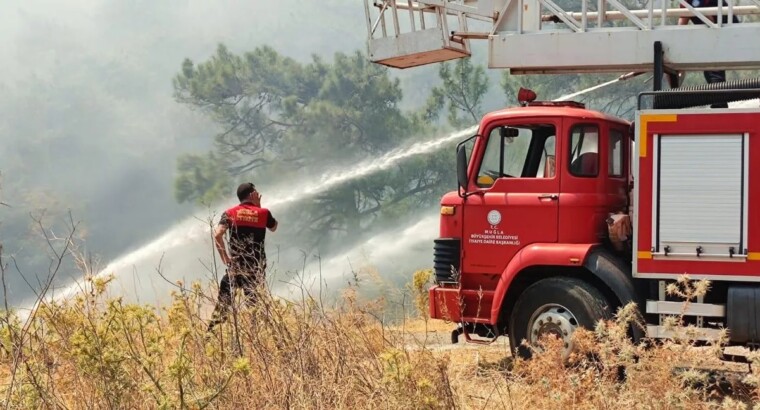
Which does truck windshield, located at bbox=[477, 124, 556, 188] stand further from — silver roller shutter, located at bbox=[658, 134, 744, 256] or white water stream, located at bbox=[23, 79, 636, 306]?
white water stream, located at bbox=[23, 79, 636, 306]

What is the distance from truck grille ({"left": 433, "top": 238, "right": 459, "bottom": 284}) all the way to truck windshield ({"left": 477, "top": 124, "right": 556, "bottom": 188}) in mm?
517

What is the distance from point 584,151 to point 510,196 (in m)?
0.64

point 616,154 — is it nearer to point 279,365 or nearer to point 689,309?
point 689,309

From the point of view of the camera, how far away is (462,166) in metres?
7.64

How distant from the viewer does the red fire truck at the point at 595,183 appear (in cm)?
655

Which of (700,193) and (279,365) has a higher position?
(700,193)

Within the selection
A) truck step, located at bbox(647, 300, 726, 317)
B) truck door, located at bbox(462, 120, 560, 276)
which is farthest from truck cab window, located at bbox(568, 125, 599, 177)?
truck step, located at bbox(647, 300, 726, 317)

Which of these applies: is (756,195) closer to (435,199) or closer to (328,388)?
(328,388)

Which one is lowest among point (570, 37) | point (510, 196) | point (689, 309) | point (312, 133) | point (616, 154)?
point (689, 309)

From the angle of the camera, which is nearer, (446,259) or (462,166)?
(462,166)

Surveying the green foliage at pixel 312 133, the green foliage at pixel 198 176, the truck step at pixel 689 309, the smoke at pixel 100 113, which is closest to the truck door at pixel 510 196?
the truck step at pixel 689 309

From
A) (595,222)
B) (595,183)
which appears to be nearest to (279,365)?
(595,222)

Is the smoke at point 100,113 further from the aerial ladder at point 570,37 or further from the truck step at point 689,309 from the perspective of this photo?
the truck step at point 689,309

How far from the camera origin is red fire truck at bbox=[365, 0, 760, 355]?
6.55 m
